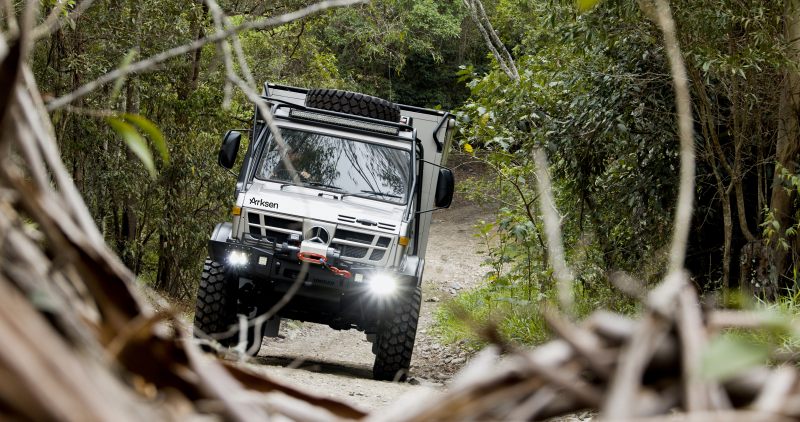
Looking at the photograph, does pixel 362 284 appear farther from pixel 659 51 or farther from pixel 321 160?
pixel 659 51

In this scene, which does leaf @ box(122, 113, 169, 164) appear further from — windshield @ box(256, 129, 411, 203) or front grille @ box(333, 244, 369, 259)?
windshield @ box(256, 129, 411, 203)

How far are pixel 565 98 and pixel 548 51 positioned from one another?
3.01 ft

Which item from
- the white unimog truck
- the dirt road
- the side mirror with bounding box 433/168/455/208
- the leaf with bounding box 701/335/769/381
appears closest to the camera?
the leaf with bounding box 701/335/769/381

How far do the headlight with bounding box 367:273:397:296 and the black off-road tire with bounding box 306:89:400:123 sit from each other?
1969mm

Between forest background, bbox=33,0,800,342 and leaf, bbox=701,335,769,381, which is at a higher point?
forest background, bbox=33,0,800,342

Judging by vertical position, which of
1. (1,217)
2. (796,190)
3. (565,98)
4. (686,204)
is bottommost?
(1,217)

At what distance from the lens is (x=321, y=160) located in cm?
847

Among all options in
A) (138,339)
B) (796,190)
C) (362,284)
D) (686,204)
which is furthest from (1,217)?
(796,190)

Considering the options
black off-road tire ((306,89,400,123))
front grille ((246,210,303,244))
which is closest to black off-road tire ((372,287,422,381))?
front grille ((246,210,303,244))

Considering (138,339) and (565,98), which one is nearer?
(138,339)

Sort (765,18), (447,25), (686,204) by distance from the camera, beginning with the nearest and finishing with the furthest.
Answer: (686,204), (765,18), (447,25)

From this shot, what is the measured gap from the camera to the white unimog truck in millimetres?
8016

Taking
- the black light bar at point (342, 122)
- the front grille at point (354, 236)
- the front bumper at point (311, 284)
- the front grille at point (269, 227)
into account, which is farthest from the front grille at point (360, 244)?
the black light bar at point (342, 122)

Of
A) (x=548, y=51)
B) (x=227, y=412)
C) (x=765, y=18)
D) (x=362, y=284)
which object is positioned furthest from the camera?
(x=548, y=51)
